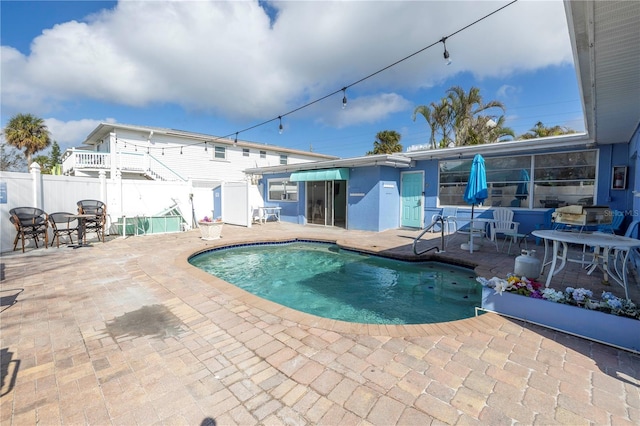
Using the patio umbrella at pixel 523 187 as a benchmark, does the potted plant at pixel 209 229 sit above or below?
below

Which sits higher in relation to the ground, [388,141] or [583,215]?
[388,141]

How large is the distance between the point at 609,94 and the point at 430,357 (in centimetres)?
511

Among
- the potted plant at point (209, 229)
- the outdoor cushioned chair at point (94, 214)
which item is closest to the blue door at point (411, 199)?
the potted plant at point (209, 229)

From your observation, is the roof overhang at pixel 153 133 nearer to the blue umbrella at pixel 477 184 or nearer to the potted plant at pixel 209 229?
the potted plant at pixel 209 229

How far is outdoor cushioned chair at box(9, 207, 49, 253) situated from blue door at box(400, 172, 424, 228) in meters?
12.7

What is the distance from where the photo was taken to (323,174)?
1268cm

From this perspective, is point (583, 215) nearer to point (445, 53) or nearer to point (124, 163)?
point (445, 53)

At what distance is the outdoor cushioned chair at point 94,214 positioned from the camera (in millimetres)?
8898

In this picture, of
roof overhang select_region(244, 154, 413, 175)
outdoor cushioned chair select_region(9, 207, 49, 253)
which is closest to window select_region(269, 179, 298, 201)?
roof overhang select_region(244, 154, 413, 175)

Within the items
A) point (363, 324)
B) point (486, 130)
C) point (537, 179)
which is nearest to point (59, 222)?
point (363, 324)

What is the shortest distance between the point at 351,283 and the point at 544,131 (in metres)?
19.1

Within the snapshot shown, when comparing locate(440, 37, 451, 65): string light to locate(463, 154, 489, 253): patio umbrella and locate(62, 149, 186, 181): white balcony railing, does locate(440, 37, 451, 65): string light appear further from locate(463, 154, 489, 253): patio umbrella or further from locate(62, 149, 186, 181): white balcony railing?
locate(62, 149, 186, 181): white balcony railing

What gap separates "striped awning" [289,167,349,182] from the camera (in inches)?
485

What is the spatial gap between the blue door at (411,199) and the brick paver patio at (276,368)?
802cm
